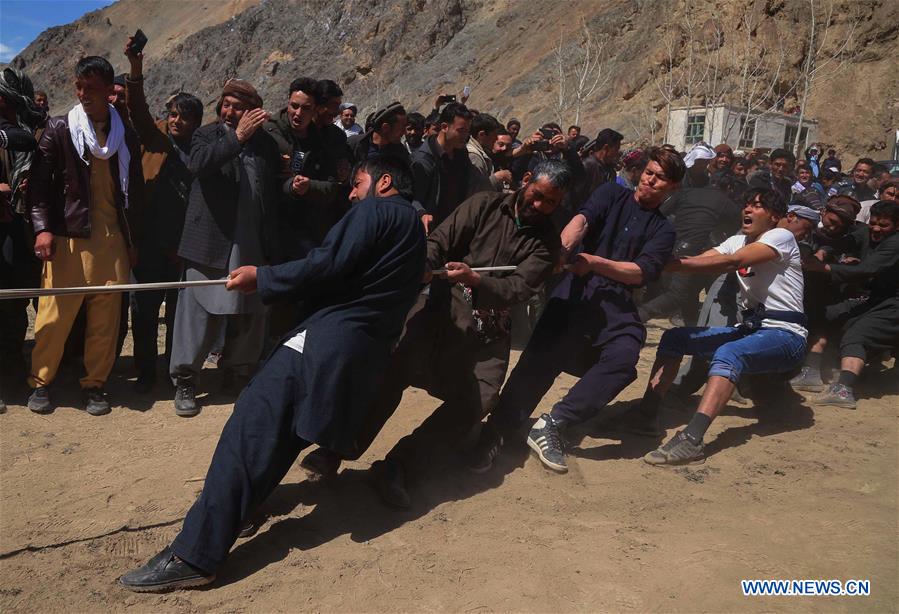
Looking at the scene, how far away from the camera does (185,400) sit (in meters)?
5.06

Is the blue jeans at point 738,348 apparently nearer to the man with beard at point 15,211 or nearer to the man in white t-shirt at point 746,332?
the man in white t-shirt at point 746,332

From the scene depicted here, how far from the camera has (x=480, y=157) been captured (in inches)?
259

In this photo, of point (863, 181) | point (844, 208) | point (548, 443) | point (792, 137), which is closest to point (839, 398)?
point (844, 208)

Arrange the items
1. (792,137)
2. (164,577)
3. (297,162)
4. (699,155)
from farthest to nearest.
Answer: (792,137) < (699,155) < (297,162) < (164,577)

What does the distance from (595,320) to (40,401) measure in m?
3.69

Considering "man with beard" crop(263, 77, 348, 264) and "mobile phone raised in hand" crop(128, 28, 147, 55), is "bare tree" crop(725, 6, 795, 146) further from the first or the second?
"mobile phone raised in hand" crop(128, 28, 147, 55)

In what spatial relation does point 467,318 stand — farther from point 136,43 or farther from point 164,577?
point 136,43

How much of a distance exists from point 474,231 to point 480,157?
240 cm

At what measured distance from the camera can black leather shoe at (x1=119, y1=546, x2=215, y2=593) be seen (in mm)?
3129

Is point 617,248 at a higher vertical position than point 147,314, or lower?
higher

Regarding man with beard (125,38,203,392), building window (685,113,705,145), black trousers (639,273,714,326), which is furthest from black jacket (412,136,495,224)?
building window (685,113,705,145)

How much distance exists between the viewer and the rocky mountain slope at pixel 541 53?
30.5 meters

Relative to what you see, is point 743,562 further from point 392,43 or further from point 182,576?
point 392,43

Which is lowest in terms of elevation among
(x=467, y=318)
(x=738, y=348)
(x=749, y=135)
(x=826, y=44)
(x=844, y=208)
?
(x=738, y=348)
